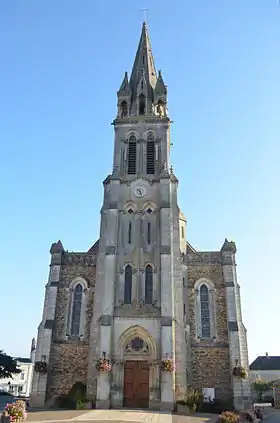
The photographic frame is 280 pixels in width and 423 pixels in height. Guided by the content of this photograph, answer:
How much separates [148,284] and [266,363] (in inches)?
1759

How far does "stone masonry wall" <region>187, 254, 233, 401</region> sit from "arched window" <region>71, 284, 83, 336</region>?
8131 millimetres

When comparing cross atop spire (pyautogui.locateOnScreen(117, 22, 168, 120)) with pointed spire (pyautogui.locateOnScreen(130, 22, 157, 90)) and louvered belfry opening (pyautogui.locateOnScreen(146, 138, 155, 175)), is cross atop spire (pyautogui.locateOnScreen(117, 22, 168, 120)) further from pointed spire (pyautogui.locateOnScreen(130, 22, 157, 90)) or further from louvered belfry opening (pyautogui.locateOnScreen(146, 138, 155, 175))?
louvered belfry opening (pyautogui.locateOnScreen(146, 138, 155, 175))

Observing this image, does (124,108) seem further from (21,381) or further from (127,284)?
(21,381)

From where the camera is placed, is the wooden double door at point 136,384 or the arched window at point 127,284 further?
the arched window at point 127,284

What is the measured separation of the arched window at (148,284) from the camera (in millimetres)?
27505

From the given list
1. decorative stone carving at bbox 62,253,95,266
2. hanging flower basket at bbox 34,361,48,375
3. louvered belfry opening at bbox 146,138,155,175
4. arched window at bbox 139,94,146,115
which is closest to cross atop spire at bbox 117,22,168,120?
arched window at bbox 139,94,146,115

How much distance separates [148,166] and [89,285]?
11.0 meters

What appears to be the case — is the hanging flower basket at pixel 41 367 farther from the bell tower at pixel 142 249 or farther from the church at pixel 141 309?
the bell tower at pixel 142 249

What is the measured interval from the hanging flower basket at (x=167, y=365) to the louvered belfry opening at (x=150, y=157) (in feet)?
49.2

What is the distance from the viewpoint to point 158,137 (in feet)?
110

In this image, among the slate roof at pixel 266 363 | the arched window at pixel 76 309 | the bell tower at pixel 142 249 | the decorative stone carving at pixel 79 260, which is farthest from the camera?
the slate roof at pixel 266 363

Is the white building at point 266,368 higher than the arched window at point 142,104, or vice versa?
the arched window at point 142,104

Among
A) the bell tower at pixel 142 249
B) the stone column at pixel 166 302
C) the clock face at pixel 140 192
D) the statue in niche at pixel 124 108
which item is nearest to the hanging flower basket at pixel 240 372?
the bell tower at pixel 142 249

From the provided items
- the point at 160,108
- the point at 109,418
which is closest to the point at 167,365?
the point at 109,418
